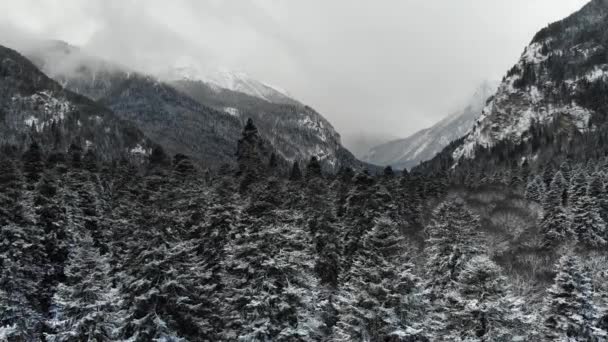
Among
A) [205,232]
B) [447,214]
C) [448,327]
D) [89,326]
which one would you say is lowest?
[89,326]

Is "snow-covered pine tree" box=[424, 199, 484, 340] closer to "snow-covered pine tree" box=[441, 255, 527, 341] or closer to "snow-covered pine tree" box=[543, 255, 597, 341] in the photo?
"snow-covered pine tree" box=[543, 255, 597, 341]

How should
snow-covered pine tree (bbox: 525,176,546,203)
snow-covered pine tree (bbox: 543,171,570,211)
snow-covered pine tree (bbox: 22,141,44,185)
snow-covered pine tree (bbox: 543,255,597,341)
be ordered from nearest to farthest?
snow-covered pine tree (bbox: 543,255,597,341) → snow-covered pine tree (bbox: 22,141,44,185) → snow-covered pine tree (bbox: 543,171,570,211) → snow-covered pine tree (bbox: 525,176,546,203)

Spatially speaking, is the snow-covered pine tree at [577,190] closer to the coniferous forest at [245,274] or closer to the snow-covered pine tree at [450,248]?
the coniferous forest at [245,274]

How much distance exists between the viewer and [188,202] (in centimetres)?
3606

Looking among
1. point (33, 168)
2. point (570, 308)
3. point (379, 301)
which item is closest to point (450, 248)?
point (570, 308)

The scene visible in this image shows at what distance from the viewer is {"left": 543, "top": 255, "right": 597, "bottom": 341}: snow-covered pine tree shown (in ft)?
108

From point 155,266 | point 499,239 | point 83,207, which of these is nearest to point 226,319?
point 155,266

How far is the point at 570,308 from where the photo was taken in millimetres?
33500

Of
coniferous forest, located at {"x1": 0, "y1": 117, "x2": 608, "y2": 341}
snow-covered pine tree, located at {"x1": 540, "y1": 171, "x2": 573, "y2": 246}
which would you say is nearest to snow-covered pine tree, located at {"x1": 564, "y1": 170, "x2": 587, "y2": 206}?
snow-covered pine tree, located at {"x1": 540, "y1": 171, "x2": 573, "y2": 246}

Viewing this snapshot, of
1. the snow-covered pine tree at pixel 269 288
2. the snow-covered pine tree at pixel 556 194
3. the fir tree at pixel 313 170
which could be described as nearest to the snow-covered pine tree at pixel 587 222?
the snow-covered pine tree at pixel 556 194

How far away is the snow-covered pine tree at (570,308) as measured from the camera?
32812 mm

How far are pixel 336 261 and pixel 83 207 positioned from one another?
75.8 feet

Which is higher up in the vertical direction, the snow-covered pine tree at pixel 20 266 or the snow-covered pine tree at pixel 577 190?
the snow-covered pine tree at pixel 577 190

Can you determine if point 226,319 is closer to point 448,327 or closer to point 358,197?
point 448,327
